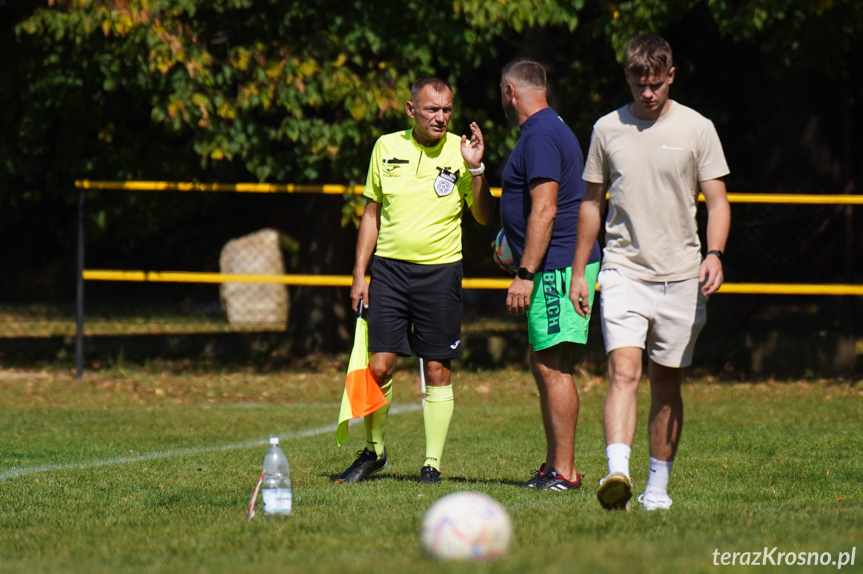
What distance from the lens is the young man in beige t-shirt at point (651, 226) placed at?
16.2 ft

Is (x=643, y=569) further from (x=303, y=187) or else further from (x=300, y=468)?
(x=303, y=187)

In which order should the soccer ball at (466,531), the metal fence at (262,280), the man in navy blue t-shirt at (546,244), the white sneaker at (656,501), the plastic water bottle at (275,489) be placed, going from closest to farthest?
the soccer ball at (466,531) → the plastic water bottle at (275,489) → the white sneaker at (656,501) → the man in navy blue t-shirt at (546,244) → the metal fence at (262,280)

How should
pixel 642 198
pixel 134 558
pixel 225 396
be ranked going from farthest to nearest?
pixel 225 396
pixel 642 198
pixel 134 558

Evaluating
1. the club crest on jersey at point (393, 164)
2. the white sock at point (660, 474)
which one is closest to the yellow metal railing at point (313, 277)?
the club crest on jersey at point (393, 164)

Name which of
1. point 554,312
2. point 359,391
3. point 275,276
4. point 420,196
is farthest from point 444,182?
point 275,276

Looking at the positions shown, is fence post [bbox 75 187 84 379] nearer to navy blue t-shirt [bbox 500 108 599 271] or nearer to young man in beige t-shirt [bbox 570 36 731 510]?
navy blue t-shirt [bbox 500 108 599 271]

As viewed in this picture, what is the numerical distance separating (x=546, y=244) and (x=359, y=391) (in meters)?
1.39

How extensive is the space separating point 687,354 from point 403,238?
79.0 inches

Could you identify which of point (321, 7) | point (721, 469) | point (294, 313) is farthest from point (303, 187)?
point (721, 469)

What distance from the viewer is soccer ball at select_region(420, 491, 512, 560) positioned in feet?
12.4

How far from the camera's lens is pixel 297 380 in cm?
1186

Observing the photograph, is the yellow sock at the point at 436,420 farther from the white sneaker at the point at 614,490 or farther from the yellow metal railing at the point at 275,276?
the yellow metal railing at the point at 275,276

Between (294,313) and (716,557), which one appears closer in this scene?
(716,557)

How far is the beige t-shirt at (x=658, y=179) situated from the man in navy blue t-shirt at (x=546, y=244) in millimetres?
943
